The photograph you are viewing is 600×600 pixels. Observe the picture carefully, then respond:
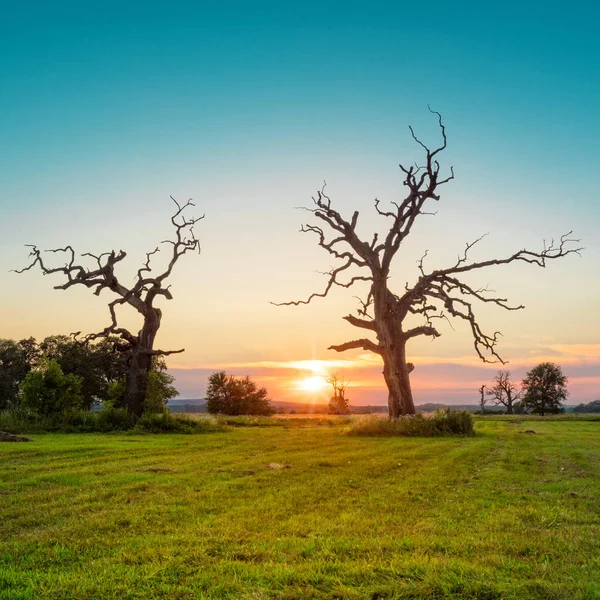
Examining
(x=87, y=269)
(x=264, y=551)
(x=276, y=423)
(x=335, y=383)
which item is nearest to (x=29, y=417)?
(x=87, y=269)

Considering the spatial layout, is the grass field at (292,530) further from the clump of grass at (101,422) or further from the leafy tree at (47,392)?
the leafy tree at (47,392)

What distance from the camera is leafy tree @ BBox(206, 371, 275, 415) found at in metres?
55.8

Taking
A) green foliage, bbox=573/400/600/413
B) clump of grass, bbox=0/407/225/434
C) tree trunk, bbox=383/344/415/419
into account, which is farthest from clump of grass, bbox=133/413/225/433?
green foliage, bbox=573/400/600/413

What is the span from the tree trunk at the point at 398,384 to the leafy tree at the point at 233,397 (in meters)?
29.6

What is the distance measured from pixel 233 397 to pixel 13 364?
1011 inches

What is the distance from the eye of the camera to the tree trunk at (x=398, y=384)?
28.5 meters

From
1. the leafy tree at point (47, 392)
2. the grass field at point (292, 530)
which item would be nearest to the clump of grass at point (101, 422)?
the leafy tree at point (47, 392)

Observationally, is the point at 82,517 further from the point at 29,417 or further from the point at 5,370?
the point at 5,370

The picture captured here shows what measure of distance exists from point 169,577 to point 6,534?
9.12 feet

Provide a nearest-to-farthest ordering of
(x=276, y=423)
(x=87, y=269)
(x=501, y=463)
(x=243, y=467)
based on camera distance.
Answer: (x=243, y=467)
(x=501, y=463)
(x=87, y=269)
(x=276, y=423)

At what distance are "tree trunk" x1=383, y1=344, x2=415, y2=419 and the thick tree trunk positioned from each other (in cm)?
1341

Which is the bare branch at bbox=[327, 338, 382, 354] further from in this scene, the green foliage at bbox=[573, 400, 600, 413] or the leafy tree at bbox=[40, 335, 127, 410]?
the green foliage at bbox=[573, 400, 600, 413]

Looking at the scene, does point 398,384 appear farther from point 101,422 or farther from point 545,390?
point 545,390

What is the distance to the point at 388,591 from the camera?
176 inches
